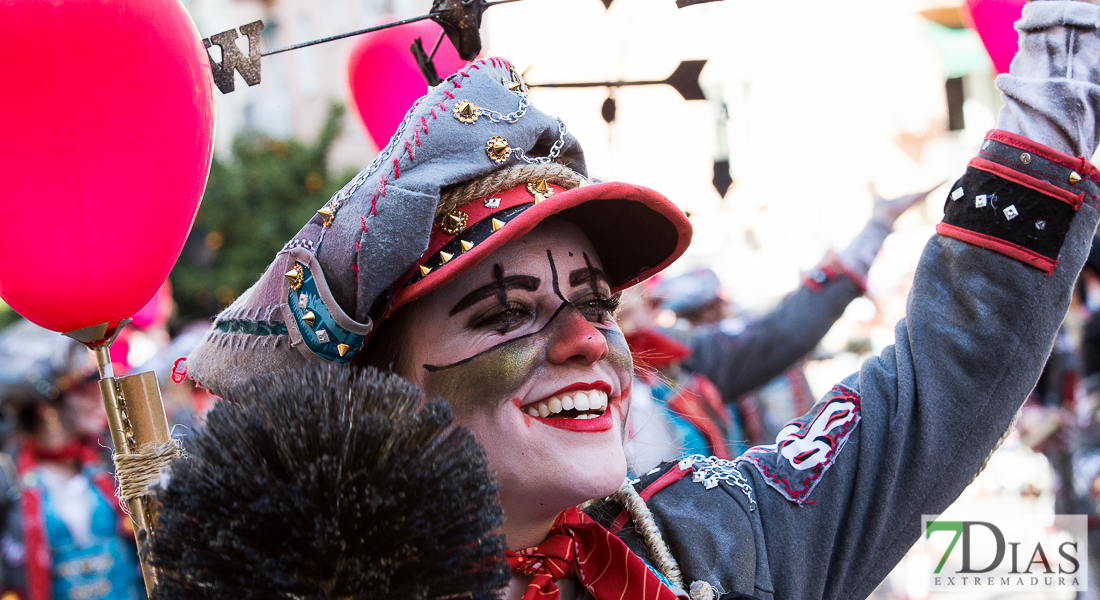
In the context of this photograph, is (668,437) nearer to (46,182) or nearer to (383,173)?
(383,173)

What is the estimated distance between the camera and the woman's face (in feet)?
4.94

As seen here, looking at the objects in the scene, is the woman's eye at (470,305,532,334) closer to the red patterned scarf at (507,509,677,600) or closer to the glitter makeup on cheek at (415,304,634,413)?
the glitter makeup on cheek at (415,304,634,413)

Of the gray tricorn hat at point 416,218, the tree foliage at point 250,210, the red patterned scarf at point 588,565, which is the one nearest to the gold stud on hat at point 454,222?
the gray tricorn hat at point 416,218

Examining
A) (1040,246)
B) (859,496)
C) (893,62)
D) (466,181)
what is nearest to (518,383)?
(466,181)

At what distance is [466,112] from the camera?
61.8 inches

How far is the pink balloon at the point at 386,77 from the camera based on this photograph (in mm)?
2254

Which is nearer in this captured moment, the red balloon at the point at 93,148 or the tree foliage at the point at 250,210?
the red balloon at the point at 93,148

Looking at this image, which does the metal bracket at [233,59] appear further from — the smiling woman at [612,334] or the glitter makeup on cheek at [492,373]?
the glitter makeup on cheek at [492,373]

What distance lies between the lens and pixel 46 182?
1400mm

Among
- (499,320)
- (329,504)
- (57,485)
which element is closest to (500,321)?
(499,320)

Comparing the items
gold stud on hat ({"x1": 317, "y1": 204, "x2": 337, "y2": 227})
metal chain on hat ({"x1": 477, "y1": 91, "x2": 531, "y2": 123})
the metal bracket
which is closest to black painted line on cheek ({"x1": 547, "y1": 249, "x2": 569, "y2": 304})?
metal chain on hat ({"x1": 477, "y1": 91, "x2": 531, "y2": 123})

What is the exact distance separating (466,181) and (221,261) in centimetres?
1298

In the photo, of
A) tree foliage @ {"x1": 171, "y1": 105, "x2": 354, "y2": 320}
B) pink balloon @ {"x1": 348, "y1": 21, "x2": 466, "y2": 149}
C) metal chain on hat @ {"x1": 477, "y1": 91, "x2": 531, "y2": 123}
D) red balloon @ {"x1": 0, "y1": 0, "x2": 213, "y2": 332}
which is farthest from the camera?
tree foliage @ {"x1": 171, "y1": 105, "x2": 354, "y2": 320}

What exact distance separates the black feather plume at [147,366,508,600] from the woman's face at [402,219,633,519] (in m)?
0.29
